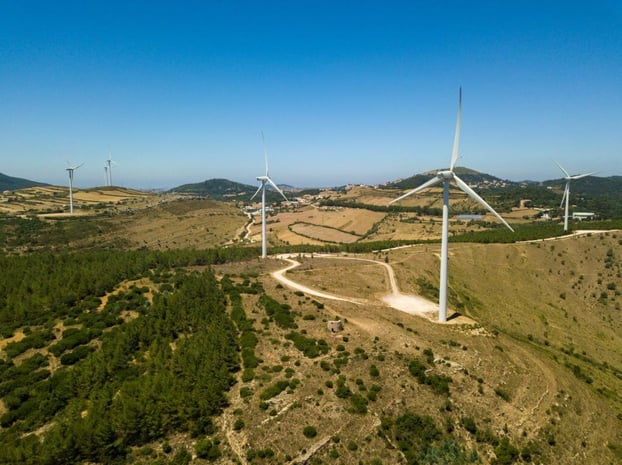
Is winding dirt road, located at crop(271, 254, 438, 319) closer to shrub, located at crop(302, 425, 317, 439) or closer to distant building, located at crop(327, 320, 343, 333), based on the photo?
distant building, located at crop(327, 320, 343, 333)

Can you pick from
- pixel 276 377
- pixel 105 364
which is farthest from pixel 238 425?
pixel 105 364

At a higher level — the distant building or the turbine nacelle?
the turbine nacelle

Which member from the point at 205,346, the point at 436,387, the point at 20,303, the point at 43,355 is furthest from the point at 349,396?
the point at 20,303

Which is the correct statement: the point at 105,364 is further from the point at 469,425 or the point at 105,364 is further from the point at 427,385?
the point at 469,425

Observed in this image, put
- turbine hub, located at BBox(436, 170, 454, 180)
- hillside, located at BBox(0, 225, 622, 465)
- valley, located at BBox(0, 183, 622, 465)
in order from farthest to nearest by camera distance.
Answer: turbine hub, located at BBox(436, 170, 454, 180) → valley, located at BBox(0, 183, 622, 465) → hillside, located at BBox(0, 225, 622, 465)

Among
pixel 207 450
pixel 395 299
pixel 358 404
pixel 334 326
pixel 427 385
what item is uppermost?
pixel 334 326

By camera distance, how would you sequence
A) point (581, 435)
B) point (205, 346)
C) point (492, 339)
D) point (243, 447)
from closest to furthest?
point (243, 447), point (581, 435), point (205, 346), point (492, 339)

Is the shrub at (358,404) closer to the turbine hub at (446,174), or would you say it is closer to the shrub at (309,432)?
the shrub at (309,432)

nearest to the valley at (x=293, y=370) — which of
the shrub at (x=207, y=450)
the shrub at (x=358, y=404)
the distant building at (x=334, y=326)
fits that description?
the shrub at (x=207, y=450)

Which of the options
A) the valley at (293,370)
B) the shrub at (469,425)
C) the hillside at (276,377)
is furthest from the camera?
the shrub at (469,425)

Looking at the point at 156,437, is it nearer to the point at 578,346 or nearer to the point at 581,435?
the point at 581,435

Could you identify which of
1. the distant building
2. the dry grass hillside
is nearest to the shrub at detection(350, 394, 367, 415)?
the dry grass hillside
